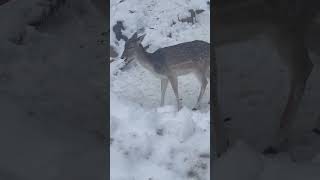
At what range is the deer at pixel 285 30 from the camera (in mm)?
1717

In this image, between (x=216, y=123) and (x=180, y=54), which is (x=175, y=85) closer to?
(x=180, y=54)

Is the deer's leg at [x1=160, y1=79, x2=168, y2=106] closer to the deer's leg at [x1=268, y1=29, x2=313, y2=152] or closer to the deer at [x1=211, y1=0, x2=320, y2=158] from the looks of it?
the deer at [x1=211, y1=0, x2=320, y2=158]

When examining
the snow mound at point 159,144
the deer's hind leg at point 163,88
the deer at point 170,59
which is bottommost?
the snow mound at point 159,144

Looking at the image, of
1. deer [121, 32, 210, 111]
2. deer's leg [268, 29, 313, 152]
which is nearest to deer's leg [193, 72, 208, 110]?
deer [121, 32, 210, 111]

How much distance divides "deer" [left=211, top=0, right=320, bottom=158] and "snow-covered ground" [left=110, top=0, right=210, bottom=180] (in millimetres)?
251

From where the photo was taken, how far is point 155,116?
1.42 metres

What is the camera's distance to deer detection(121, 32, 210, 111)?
1431 mm

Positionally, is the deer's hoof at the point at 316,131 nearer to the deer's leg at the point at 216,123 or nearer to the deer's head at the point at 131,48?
the deer's leg at the point at 216,123

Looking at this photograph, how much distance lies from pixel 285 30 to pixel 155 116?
0.51 meters

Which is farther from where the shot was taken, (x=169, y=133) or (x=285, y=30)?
(x=285, y=30)

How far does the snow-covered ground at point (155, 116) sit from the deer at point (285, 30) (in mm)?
251

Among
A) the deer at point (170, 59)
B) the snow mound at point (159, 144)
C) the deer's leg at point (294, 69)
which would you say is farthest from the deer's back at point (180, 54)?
the deer's leg at point (294, 69)

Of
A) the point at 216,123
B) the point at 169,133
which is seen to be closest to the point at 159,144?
the point at 169,133
